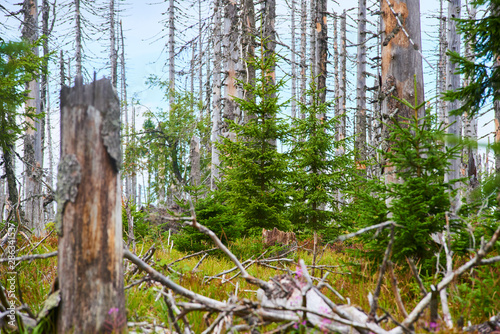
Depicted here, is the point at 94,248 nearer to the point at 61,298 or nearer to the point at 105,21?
the point at 61,298

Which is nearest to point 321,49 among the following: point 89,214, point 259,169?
point 259,169

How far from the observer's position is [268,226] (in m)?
7.87

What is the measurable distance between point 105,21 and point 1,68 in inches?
1087

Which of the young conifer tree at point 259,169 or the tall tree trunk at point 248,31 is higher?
the tall tree trunk at point 248,31

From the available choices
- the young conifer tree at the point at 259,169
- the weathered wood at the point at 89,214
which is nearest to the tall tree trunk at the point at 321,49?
the young conifer tree at the point at 259,169

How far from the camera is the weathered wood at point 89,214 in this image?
1873 millimetres

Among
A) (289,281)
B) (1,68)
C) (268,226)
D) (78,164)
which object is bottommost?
(268,226)

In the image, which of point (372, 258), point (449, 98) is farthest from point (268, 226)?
point (449, 98)

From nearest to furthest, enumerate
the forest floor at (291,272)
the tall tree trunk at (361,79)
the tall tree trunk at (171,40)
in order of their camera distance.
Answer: the forest floor at (291,272), the tall tree trunk at (361,79), the tall tree trunk at (171,40)

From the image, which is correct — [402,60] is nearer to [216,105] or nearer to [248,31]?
[248,31]

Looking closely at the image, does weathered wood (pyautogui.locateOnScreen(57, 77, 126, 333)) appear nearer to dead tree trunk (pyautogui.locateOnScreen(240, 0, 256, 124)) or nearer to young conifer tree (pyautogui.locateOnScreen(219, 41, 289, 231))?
young conifer tree (pyautogui.locateOnScreen(219, 41, 289, 231))

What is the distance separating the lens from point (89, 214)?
1885 mm

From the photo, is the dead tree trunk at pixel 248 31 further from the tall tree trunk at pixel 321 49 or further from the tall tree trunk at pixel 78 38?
the tall tree trunk at pixel 78 38

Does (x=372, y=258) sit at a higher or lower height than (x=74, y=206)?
lower
